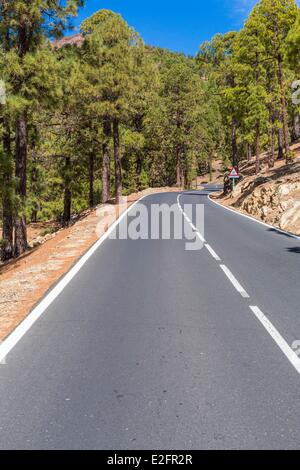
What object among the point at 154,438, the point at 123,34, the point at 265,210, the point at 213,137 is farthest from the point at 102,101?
the point at 213,137

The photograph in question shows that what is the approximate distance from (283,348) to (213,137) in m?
88.6

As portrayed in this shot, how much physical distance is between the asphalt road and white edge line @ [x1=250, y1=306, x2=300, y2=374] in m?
0.03

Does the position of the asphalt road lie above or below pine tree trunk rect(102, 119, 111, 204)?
below

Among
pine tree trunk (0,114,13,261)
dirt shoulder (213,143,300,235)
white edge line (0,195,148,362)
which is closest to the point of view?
white edge line (0,195,148,362)

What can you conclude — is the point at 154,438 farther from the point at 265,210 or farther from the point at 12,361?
the point at 265,210

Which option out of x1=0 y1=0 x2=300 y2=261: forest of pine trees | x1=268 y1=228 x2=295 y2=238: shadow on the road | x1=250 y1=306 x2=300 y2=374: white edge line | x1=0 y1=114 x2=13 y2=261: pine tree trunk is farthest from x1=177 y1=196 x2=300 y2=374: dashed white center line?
x1=0 y1=114 x2=13 y2=261: pine tree trunk

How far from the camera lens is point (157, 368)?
456 cm

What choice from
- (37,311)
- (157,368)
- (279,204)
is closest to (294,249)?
(37,311)

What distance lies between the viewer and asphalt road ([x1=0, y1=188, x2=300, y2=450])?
343cm

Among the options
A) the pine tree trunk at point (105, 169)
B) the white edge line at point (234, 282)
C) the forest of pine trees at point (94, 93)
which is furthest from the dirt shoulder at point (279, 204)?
the pine tree trunk at point (105, 169)

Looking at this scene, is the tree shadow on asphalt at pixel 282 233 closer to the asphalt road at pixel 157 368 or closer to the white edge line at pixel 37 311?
the asphalt road at pixel 157 368

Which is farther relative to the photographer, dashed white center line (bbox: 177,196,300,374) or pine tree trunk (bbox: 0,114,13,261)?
pine tree trunk (bbox: 0,114,13,261)

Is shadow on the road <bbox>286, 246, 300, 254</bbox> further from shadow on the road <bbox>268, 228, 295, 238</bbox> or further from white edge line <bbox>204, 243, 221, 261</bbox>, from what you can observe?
shadow on the road <bbox>268, 228, 295, 238</bbox>

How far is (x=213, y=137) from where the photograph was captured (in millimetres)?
90125
